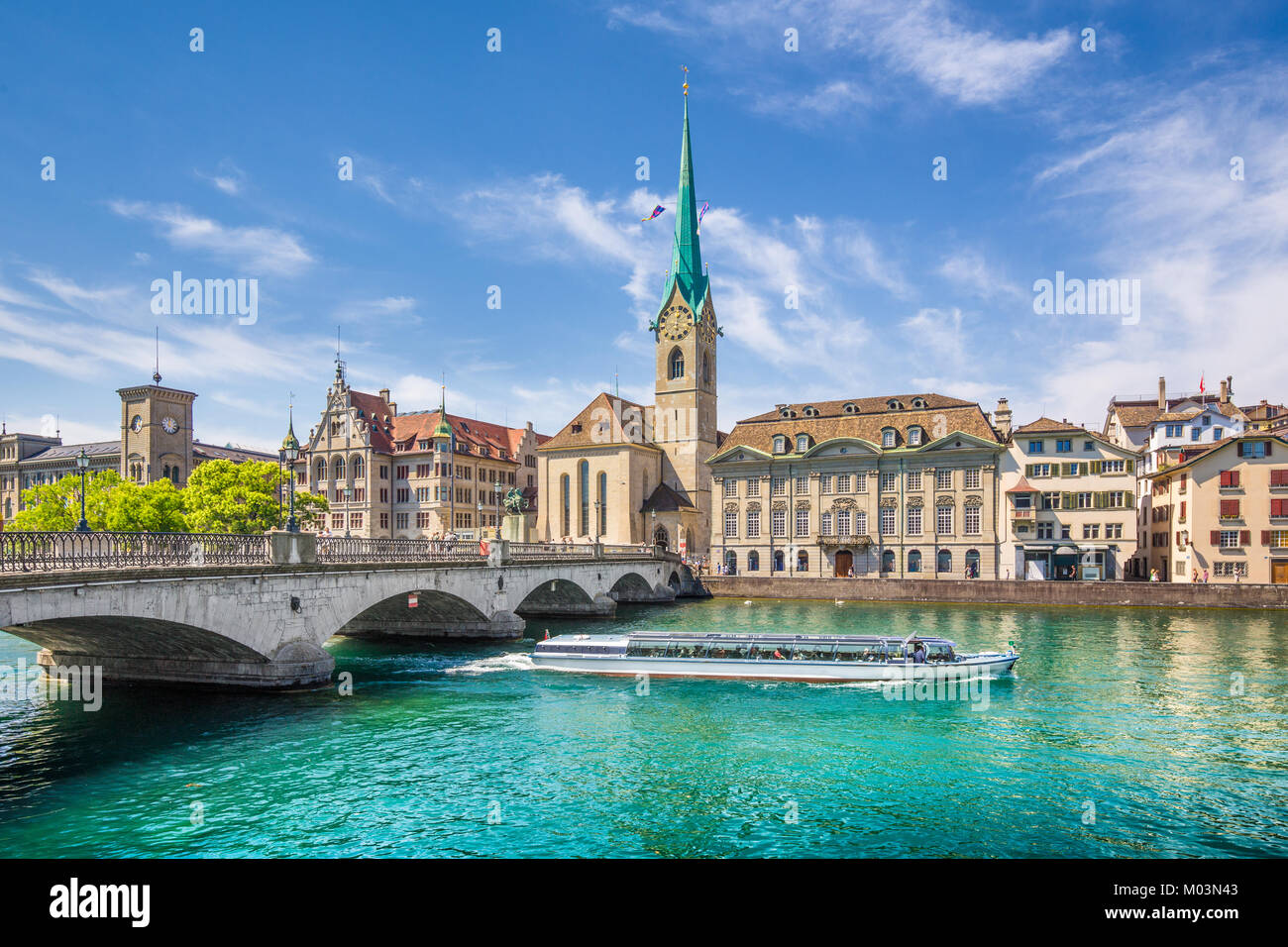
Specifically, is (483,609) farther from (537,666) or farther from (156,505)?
(156,505)

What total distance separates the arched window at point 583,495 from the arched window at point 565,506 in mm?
1265

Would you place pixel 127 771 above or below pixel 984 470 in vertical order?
below

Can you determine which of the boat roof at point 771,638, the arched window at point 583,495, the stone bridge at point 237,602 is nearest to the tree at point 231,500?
the stone bridge at point 237,602

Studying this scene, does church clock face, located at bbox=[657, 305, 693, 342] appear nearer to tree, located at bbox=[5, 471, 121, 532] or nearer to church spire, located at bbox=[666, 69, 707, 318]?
church spire, located at bbox=[666, 69, 707, 318]

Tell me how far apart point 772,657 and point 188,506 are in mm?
52579

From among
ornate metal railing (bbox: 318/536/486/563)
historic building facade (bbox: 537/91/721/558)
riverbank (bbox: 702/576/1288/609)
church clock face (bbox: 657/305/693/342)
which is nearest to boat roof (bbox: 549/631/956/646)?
ornate metal railing (bbox: 318/536/486/563)

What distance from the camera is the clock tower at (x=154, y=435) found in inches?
4154

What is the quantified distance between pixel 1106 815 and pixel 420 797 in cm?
1481

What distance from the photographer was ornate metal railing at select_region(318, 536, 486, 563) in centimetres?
3344

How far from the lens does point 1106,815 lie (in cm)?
1834

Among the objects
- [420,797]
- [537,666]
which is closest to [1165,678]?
[537,666]

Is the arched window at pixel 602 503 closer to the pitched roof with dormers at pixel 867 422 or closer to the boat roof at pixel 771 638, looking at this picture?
the pitched roof with dormers at pixel 867 422

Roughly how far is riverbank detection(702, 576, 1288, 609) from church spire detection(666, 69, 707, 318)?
42892 millimetres

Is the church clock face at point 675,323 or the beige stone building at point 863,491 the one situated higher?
the church clock face at point 675,323
